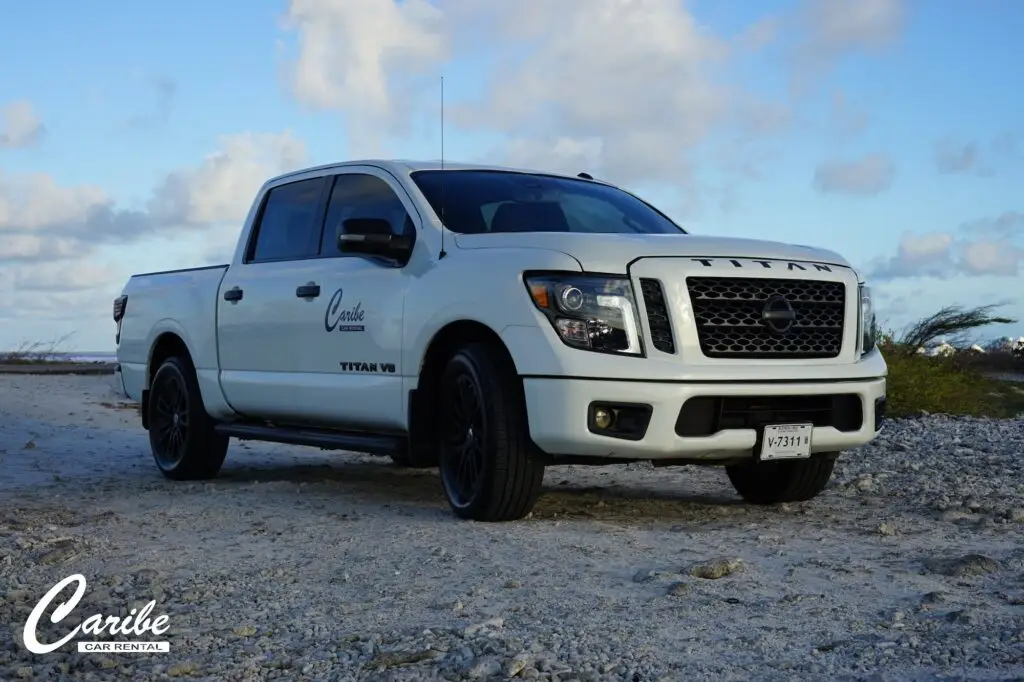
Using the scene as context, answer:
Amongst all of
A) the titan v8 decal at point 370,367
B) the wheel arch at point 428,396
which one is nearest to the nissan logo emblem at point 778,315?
the wheel arch at point 428,396

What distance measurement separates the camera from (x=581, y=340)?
545 cm

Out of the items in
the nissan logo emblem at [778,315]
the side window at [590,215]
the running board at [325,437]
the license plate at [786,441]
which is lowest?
the running board at [325,437]

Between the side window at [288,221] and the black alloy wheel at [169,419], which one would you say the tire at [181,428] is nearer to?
the black alloy wheel at [169,419]

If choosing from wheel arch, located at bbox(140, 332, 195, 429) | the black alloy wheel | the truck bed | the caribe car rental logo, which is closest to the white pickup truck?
the truck bed

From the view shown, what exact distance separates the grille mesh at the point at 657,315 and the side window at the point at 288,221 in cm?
270

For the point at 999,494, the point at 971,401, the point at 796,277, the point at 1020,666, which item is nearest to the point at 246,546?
the point at 796,277

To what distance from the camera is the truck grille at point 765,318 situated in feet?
18.5

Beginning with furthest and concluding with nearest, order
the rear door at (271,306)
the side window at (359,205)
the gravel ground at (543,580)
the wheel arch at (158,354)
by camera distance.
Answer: the wheel arch at (158,354) < the rear door at (271,306) < the side window at (359,205) < the gravel ground at (543,580)

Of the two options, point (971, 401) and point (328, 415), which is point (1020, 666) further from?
point (971, 401)

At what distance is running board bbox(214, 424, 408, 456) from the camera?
21.1 ft

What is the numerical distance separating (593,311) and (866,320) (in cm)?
170

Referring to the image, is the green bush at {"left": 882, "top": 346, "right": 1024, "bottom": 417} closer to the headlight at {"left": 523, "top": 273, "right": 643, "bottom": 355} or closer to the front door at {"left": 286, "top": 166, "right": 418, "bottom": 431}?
the front door at {"left": 286, "top": 166, "right": 418, "bottom": 431}

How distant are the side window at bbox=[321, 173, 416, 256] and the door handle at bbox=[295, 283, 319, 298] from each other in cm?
22

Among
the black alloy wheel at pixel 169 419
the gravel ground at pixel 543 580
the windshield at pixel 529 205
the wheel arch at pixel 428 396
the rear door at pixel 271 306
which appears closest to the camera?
the gravel ground at pixel 543 580
